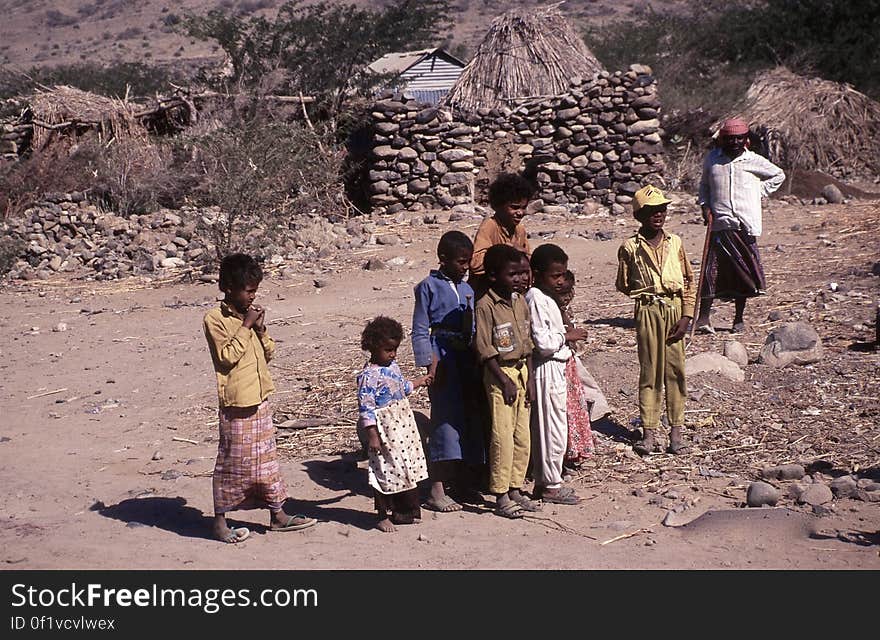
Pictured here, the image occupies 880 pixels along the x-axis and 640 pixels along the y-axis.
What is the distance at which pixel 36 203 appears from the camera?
45.4 feet

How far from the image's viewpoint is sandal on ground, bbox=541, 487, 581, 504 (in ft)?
16.1

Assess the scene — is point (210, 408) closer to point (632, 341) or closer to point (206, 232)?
point (632, 341)

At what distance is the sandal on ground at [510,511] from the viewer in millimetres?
4695

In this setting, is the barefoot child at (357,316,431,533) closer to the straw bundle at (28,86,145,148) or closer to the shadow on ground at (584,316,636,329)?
the shadow on ground at (584,316,636,329)

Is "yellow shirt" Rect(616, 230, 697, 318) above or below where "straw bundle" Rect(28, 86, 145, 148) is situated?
below

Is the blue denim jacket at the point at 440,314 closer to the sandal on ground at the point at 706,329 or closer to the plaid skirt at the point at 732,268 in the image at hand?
the plaid skirt at the point at 732,268

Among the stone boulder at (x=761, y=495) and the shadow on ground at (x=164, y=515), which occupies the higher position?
the stone boulder at (x=761, y=495)

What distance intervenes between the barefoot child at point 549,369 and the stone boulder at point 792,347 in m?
2.18

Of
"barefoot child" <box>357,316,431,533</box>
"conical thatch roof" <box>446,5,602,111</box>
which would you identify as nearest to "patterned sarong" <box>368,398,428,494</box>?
"barefoot child" <box>357,316,431,533</box>

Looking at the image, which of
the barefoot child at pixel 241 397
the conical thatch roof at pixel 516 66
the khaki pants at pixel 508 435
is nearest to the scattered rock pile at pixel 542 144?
the conical thatch roof at pixel 516 66

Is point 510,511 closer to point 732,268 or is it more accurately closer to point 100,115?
point 732,268

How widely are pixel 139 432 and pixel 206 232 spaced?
18.5 feet

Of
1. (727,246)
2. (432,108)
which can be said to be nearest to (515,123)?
(432,108)

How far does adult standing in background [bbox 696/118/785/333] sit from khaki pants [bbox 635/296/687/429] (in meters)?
1.84
